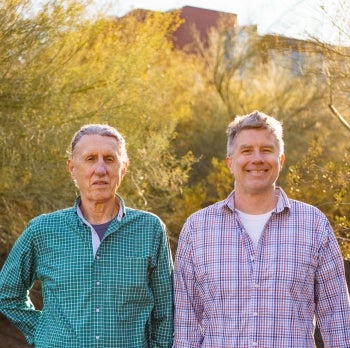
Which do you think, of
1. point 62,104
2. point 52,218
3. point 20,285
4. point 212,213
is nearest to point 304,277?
point 212,213

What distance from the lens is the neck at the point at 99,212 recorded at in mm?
4035

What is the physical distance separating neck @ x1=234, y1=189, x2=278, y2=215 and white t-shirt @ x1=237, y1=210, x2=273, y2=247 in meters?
0.02

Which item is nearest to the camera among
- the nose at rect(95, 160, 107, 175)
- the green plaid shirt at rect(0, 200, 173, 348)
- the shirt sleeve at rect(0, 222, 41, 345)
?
the green plaid shirt at rect(0, 200, 173, 348)

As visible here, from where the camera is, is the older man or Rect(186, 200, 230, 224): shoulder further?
Rect(186, 200, 230, 224): shoulder

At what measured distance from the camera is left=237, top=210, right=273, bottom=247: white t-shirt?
3881 millimetres

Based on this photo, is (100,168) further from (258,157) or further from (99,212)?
(258,157)

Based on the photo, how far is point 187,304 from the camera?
3.96 m

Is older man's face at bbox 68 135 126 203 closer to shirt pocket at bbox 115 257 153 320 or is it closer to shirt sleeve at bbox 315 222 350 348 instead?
shirt pocket at bbox 115 257 153 320

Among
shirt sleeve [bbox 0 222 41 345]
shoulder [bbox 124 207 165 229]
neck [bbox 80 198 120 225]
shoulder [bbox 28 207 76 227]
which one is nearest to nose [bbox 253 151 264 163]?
shoulder [bbox 124 207 165 229]

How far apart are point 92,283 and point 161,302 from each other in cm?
35

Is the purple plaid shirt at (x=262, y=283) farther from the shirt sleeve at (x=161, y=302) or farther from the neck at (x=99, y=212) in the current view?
the neck at (x=99, y=212)

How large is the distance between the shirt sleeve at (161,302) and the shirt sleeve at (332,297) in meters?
0.66

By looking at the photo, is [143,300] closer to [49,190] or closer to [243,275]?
[243,275]

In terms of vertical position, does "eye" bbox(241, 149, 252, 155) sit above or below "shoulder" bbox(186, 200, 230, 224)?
above
